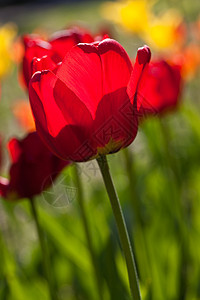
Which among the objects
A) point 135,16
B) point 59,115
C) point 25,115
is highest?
point 59,115

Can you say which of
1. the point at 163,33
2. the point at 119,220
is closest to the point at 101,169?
the point at 119,220

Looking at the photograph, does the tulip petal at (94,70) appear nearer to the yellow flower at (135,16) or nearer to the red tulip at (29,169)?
the red tulip at (29,169)

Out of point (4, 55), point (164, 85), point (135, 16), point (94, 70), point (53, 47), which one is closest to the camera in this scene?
point (94, 70)

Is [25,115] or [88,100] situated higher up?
[88,100]

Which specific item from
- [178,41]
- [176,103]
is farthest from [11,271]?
[178,41]

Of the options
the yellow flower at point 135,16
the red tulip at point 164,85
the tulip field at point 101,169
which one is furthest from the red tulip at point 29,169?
the yellow flower at point 135,16

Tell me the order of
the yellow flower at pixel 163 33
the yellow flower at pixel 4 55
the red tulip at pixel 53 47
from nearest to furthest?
the red tulip at pixel 53 47 < the yellow flower at pixel 4 55 < the yellow flower at pixel 163 33

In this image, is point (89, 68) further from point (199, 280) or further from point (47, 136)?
point (199, 280)

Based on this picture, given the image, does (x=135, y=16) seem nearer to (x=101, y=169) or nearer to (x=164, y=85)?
(x=164, y=85)

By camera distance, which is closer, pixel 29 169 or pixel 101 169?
pixel 101 169
